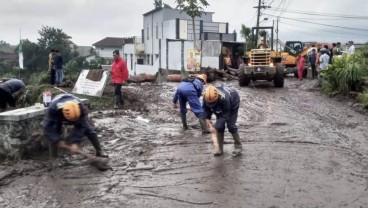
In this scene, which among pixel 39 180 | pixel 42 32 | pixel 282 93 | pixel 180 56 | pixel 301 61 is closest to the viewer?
pixel 39 180

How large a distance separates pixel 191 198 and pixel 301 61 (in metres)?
17.1

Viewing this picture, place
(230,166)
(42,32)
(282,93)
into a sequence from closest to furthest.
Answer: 1. (230,166)
2. (282,93)
3. (42,32)

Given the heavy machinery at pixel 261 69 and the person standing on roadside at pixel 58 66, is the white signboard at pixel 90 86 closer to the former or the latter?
the person standing on roadside at pixel 58 66

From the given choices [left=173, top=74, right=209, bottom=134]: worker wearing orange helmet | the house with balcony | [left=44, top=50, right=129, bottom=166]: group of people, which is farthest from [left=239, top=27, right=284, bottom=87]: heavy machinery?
[left=44, top=50, right=129, bottom=166]: group of people

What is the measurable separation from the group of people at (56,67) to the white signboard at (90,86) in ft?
7.84

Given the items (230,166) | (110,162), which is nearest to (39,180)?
(110,162)

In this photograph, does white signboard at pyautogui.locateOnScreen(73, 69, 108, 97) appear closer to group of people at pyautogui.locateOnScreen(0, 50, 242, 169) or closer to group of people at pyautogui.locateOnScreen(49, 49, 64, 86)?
group of people at pyautogui.locateOnScreen(49, 49, 64, 86)

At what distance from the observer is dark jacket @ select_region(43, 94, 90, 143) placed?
20.7 feet

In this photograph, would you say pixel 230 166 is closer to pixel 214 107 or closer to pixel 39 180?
pixel 214 107

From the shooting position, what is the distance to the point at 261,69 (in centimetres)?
1727

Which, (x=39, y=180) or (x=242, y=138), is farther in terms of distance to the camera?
(x=242, y=138)

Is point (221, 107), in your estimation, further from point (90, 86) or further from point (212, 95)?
point (90, 86)

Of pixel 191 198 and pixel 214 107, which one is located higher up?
pixel 214 107

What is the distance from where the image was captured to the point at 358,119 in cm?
1062
